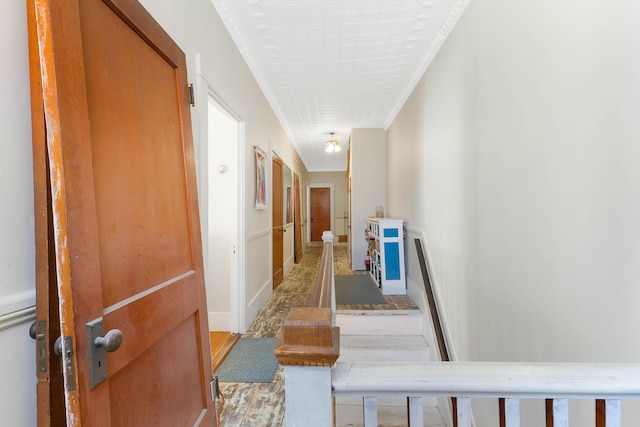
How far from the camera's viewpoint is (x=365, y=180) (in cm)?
491

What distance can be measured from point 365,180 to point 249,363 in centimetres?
354

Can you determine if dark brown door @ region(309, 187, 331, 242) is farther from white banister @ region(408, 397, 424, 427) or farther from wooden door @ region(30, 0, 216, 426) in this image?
white banister @ region(408, 397, 424, 427)

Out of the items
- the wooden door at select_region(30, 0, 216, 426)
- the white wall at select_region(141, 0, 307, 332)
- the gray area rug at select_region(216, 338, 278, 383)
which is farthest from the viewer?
the gray area rug at select_region(216, 338, 278, 383)

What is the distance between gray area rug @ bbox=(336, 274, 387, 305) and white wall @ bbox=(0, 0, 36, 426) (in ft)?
9.17

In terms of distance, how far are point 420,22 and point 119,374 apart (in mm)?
2713

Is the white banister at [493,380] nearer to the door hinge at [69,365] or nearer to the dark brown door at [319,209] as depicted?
the door hinge at [69,365]

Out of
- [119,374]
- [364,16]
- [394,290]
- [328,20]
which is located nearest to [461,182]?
[364,16]

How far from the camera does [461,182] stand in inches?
81.4

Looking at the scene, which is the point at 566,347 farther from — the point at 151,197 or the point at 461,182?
the point at 151,197

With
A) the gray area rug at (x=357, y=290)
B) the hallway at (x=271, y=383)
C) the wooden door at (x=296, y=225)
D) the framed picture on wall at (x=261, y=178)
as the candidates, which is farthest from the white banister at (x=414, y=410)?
the wooden door at (x=296, y=225)

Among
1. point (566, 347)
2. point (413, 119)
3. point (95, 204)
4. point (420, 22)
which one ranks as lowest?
point (566, 347)

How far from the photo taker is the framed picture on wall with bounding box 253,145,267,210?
→ 117 inches

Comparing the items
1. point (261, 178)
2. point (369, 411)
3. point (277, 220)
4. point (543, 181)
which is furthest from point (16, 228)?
point (277, 220)

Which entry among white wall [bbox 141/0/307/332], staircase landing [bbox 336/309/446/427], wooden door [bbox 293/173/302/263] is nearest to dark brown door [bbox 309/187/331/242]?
wooden door [bbox 293/173/302/263]
